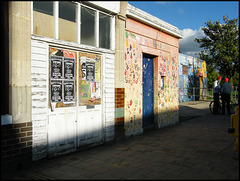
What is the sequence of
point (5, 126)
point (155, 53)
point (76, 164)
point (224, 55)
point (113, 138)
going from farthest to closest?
point (224, 55), point (155, 53), point (113, 138), point (76, 164), point (5, 126)

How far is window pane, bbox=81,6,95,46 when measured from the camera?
554 cm

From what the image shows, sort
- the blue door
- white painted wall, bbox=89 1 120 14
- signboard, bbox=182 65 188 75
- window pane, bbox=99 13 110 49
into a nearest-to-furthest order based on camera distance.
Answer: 1. white painted wall, bbox=89 1 120 14
2. window pane, bbox=99 13 110 49
3. the blue door
4. signboard, bbox=182 65 188 75

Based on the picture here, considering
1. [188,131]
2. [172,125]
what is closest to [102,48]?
[188,131]

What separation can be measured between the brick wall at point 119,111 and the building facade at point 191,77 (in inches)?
515

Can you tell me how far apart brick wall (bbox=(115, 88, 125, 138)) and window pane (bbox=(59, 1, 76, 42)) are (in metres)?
1.99

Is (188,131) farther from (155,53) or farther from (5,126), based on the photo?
(5,126)

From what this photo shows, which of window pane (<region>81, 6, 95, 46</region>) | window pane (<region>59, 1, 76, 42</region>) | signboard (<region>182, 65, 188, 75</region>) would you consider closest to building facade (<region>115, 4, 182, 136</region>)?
window pane (<region>81, 6, 95, 46</region>)

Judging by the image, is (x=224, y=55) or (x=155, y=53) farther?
(x=224, y=55)

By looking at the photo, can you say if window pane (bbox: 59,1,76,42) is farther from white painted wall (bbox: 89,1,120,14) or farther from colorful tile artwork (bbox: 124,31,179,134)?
colorful tile artwork (bbox: 124,31,179,134)

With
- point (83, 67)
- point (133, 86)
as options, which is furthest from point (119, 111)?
point (83, 67)

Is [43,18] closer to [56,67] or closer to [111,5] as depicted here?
[56,67]

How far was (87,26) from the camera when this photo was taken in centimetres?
568

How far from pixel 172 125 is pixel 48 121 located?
5676 millimetres

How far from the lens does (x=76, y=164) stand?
4.52m
